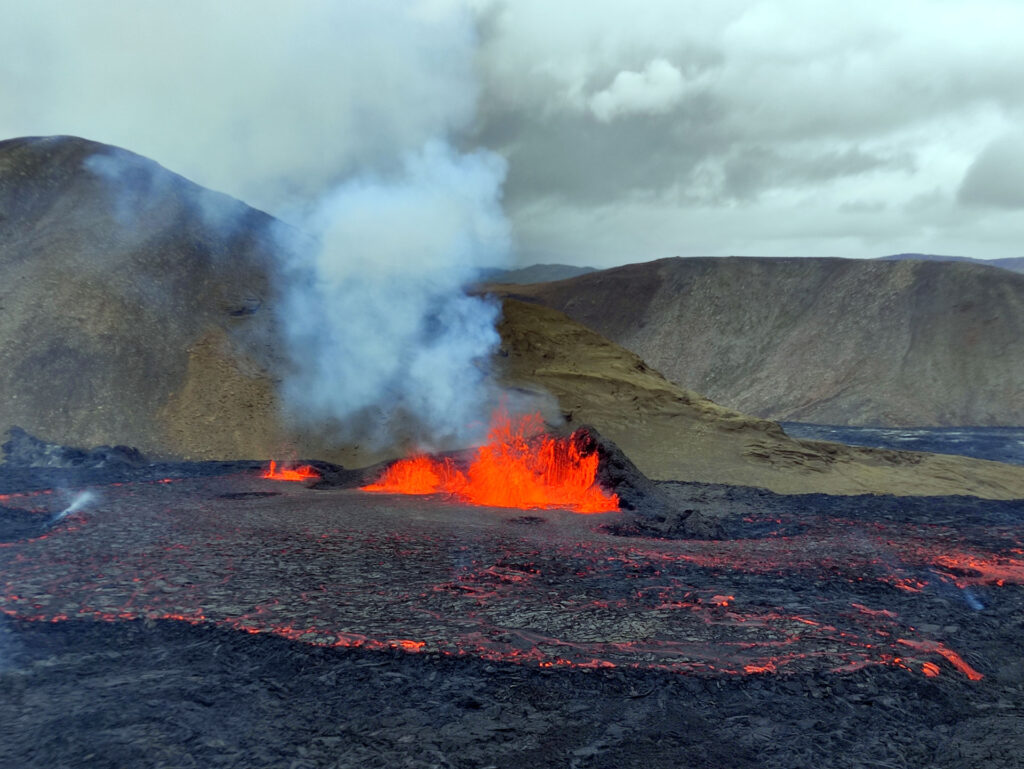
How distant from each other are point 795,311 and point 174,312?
49.3 meters

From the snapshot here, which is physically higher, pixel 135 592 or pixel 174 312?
pixel 174 312

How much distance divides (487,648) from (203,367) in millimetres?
22035

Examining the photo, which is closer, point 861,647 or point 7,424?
point 861,647

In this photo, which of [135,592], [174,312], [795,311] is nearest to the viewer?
[135,592]

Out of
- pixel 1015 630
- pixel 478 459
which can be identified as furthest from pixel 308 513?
pixel 1015 630

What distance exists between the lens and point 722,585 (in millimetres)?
10164

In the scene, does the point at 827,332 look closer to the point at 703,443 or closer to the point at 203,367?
the point at 703,443

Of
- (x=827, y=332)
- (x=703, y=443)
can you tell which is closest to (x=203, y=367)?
(x=703, y=443)

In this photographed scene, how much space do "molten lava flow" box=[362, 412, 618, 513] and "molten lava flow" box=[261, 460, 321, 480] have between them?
297 cm

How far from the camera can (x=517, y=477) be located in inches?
674

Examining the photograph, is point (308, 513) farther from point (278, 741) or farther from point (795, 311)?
point (795, 311)

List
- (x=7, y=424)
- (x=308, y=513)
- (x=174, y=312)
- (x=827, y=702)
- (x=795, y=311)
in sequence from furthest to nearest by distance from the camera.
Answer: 1. (x=795, y=311)
2. (x=174, y=312)
3. (x=7, y=424)
4. (x=308, y=513)
5. (x=827, y=702)

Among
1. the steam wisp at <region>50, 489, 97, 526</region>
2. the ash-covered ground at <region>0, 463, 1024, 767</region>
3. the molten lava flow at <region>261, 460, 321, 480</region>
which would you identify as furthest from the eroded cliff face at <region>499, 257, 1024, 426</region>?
the steam wisp at <region>50, 489, 97, 526</region>

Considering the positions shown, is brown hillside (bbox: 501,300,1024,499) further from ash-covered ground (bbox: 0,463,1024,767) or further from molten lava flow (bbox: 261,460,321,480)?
ash-covered ground (bbox: 0,463,1024,767)
